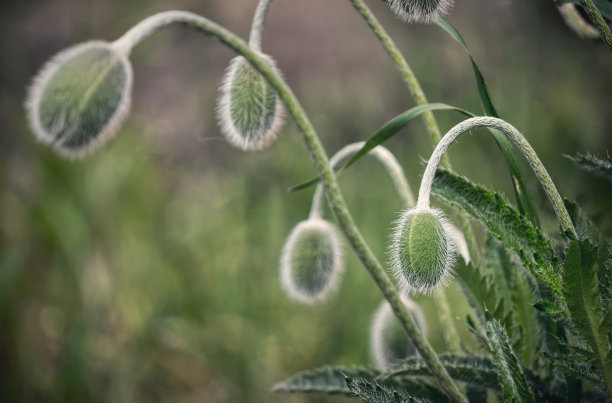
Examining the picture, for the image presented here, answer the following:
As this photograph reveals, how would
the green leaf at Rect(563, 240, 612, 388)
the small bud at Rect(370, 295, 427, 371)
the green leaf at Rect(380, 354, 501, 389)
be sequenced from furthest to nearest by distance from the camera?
the small bud at Rect(370, 295, 427, 371), the green leaf at Rect(380, 354, 501, 389), the green leaf at Rect(563, 240, 612, 388)

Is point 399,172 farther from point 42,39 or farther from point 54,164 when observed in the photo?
point 42,39

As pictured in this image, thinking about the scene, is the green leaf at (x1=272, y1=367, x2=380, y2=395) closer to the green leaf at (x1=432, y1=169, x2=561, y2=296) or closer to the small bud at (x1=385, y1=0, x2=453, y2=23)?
the green leaf at (x1=432, y1=169, x2=561, y2=296)

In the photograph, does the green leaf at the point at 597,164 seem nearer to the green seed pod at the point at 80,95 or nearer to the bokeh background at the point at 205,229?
the green seed pod at the point at 80,95

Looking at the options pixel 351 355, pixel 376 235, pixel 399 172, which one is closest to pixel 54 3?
pixel 376 235

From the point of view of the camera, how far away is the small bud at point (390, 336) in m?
0.89

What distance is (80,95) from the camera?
2.14 feet

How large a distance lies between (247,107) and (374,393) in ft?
1.14

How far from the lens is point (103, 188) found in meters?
2.12

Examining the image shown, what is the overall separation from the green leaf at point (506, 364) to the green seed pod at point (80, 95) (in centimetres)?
46

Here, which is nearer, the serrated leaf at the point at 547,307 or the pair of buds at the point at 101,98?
the serrated leaf at the point at 547,307

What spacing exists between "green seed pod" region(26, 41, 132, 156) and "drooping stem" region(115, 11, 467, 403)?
32 mm

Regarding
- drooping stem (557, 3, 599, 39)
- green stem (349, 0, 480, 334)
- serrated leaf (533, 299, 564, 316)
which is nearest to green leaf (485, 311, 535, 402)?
serrated leaf (533, 299, 564, 316)

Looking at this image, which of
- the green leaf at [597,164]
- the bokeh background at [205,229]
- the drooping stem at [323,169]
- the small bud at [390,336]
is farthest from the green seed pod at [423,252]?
the bokeh background at [205,229]

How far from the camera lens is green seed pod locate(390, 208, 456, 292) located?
0.59 metres
